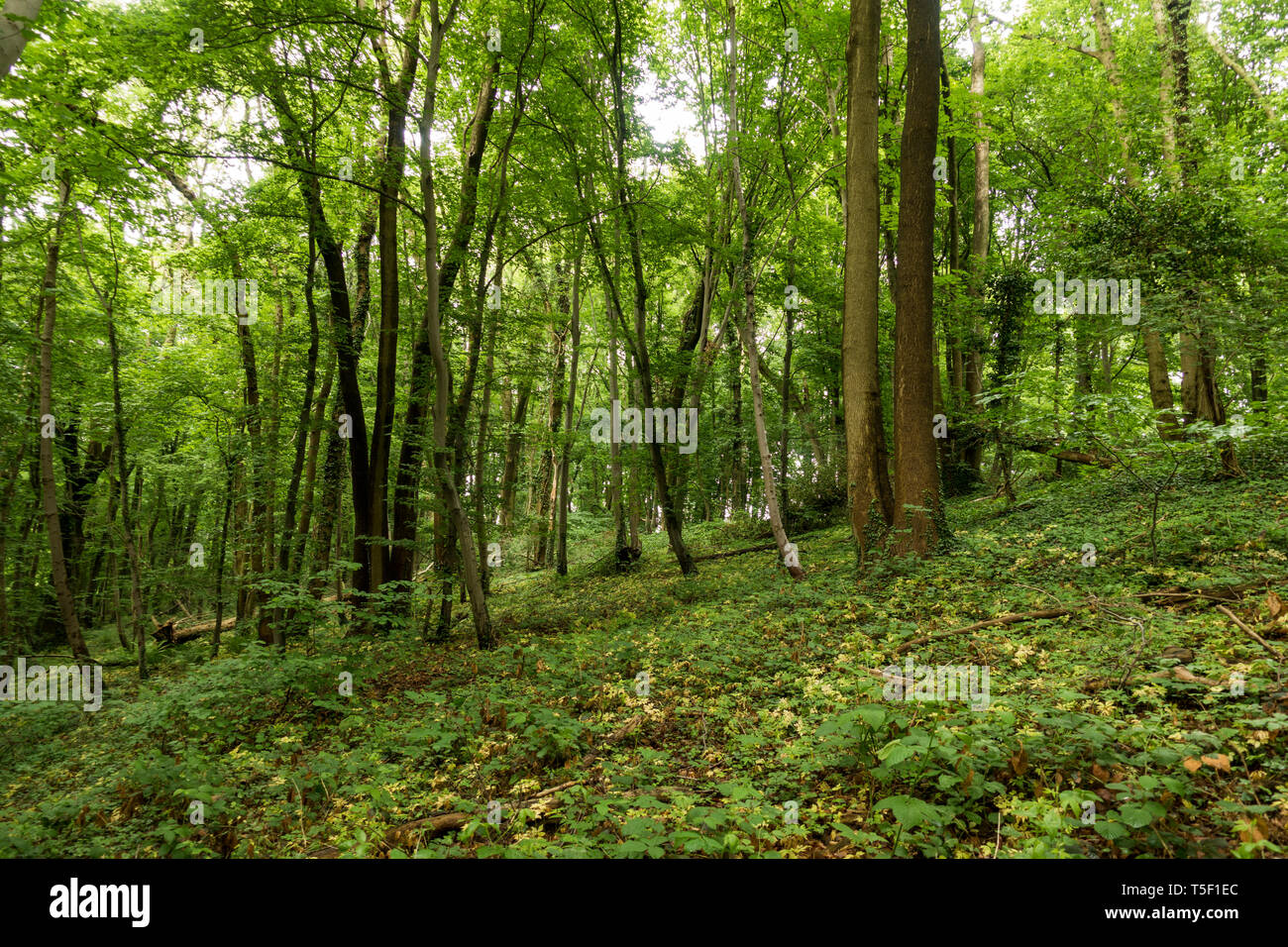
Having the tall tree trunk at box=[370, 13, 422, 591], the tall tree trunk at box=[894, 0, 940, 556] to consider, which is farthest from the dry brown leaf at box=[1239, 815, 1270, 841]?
the tall tree trunk at box=[370, 13, 422, 591]

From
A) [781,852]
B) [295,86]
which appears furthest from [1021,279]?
[295,86]

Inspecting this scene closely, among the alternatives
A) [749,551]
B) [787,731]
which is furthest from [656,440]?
[787,731]

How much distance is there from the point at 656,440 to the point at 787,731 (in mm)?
9113

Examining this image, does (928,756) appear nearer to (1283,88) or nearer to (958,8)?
(1283,88)

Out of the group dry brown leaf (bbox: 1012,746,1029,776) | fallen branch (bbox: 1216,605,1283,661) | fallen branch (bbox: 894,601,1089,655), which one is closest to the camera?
dry brown leaf (bbox: 1012,746,1029,776)

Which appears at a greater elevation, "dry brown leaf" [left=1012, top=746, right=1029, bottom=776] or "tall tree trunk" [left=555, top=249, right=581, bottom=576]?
"tall tree trunk" [left=555, top=249, right=581, bottom=576]

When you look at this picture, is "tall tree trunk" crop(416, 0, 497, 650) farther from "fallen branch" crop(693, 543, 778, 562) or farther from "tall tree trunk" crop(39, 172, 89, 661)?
"fallen branch" crop(693, 543, 778, 562)

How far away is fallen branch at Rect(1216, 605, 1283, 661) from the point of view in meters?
3.69

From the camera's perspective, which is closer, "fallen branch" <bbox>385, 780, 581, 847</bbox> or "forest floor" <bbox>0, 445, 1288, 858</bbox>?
"forest floor" <bbox>0, 445, 1288, 858</bbox>

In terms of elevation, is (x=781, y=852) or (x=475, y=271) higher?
(x=475, y=271)

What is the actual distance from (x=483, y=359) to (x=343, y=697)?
784cm

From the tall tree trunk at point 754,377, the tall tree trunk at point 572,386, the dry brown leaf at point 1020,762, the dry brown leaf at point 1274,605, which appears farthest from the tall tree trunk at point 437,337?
the dry brown leaf at point 1274,605

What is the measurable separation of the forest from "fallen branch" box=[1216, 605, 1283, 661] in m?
0.03

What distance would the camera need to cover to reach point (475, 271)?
1091 cm
